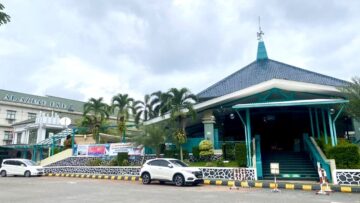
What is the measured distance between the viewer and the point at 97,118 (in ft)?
102

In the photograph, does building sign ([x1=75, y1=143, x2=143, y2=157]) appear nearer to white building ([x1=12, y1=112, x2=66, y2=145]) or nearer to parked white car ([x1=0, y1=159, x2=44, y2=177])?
parked white car ([x1=0, y1=159, x2=44, y2=177])

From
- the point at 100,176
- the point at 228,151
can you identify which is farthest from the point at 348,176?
the point at 100,176

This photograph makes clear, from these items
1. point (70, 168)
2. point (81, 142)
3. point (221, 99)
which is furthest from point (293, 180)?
point (81, 142)

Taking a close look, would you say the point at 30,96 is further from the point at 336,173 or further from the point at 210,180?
the point at 336,173

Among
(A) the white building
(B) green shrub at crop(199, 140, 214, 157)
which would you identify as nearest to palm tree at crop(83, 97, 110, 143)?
(A) the white building

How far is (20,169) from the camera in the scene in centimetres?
2373

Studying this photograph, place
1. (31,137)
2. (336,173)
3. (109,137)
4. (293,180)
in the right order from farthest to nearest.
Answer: (31,137) < (109,137) < (293,180) < (336,173)

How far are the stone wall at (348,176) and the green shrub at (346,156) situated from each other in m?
0.49

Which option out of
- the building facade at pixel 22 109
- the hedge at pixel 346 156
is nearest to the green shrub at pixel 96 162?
the hedge at pixel 346 156

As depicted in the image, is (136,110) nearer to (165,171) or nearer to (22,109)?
(165,171)

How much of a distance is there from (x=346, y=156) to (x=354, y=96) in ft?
15.2

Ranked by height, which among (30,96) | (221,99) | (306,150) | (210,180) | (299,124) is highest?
(30,96)

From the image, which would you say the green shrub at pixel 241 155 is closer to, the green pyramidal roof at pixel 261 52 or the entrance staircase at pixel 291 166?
the entrance staircase at pixel 291 166

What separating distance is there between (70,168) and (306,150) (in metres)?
18.8
